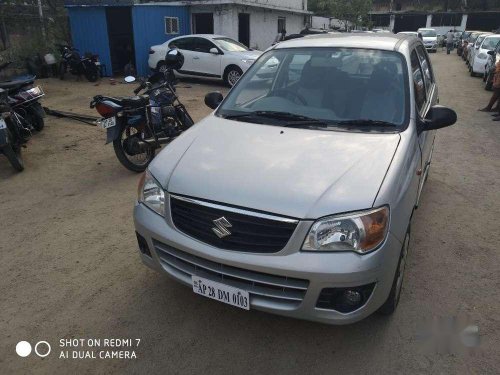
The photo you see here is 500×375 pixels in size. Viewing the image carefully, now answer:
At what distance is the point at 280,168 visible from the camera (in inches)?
96.3

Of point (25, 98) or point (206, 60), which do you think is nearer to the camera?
point (25, 98)

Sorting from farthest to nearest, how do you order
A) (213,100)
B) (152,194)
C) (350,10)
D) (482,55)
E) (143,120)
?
(350,10), (482,55), (143,120), (213,100), (152,194)

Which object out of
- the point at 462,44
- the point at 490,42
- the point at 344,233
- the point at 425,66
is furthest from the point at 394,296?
the point at 462,44

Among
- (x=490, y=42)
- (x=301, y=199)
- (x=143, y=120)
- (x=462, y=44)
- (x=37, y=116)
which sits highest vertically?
(x=301, y=199)

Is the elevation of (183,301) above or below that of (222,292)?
below

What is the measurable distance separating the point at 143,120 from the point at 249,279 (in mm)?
3879

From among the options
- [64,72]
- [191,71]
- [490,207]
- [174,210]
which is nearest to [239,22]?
[191,71]

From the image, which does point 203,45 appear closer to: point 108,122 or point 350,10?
point 108,122

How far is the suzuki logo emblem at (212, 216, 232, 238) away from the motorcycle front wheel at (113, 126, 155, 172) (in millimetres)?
3443

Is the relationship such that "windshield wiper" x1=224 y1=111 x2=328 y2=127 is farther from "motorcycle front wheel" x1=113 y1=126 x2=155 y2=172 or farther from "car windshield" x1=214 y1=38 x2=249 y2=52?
"car windshield" x1=214 y1=38 x2=249 y2=52

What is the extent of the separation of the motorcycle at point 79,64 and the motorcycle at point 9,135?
8059 mm

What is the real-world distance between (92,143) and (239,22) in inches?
532

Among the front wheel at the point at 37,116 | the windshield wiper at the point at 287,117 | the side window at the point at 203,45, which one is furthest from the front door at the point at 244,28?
the windshield wiper at the point at 287,117

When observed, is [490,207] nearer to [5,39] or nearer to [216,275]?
[216,275]
